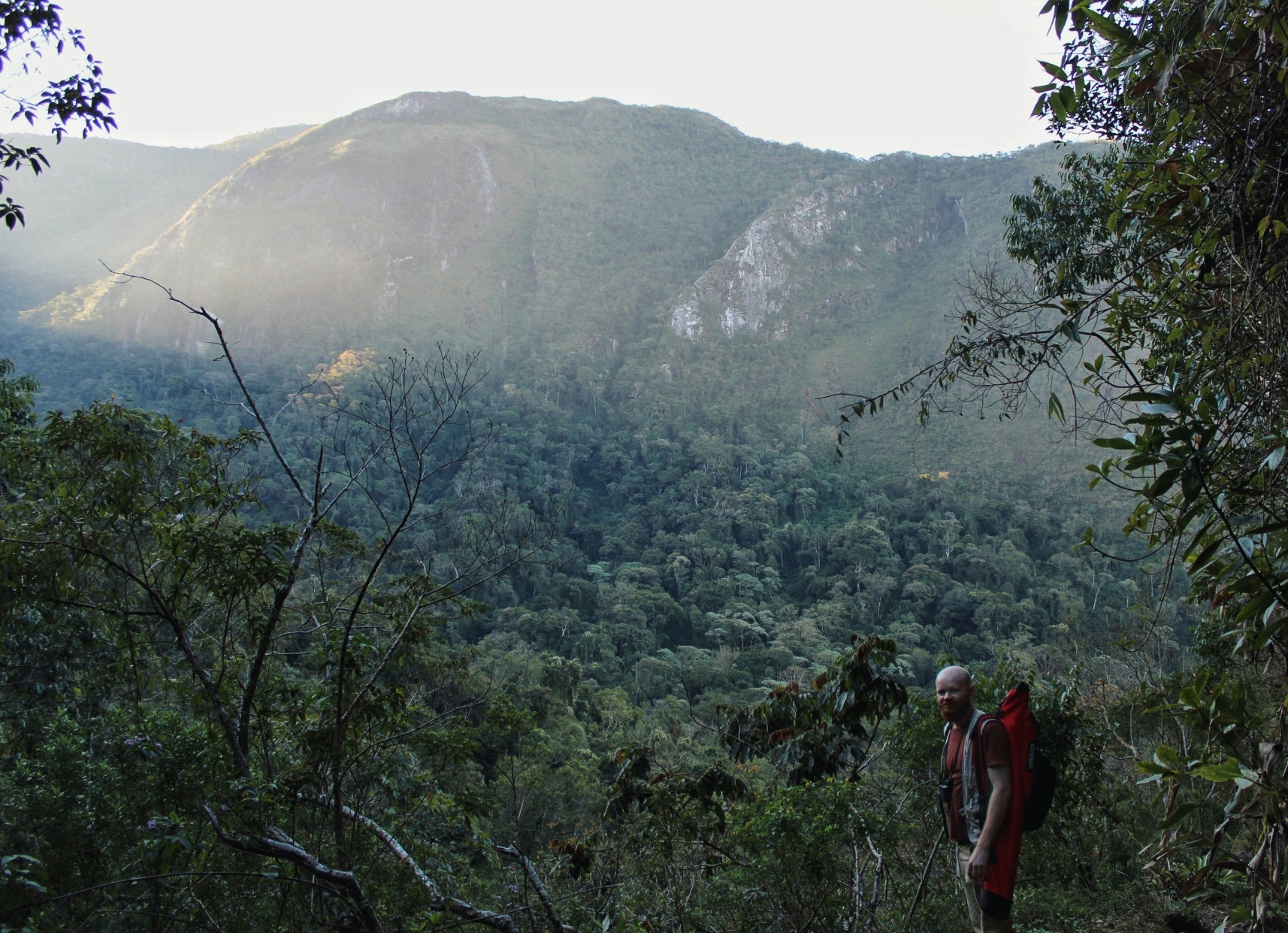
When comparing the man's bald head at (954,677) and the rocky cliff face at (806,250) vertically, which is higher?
the rocky cliff face at (806,250)

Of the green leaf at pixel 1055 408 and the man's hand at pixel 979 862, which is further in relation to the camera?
the man's hand at pixel 979 862

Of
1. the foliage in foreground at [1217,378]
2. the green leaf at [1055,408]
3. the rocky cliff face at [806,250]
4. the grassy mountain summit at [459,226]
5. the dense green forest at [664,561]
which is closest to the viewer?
the foliage in foreground at [1217,378]

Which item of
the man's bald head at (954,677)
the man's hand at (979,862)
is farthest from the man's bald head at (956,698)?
the man's hand at (979,862)

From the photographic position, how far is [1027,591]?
35.5 metres

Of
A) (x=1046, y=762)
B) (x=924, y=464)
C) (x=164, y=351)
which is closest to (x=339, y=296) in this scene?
(x=164, y=351)

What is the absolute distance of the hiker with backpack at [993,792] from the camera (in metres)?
2.06

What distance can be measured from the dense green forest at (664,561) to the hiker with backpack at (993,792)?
0.42 metres

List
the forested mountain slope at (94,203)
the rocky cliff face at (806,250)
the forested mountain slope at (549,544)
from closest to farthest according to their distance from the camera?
the forested mountain slope at (549,544) < the forested mountain slope at (94,203) < the rocky cliff face at (806,250)

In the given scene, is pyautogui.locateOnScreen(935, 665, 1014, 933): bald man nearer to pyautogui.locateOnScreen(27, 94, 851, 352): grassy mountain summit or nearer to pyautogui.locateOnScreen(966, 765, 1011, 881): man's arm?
pyautogui.locateOnScreen(966, 765, 1011, 881): man's arm

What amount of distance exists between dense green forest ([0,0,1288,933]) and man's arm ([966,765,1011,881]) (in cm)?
50

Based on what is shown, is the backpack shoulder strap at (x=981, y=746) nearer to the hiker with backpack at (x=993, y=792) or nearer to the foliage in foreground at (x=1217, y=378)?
the hiker with backpack at (x=993, y=792)

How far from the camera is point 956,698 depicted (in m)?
2.27

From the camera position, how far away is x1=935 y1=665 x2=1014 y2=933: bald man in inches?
81.4

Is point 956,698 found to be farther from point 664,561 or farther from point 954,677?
point 664,561
